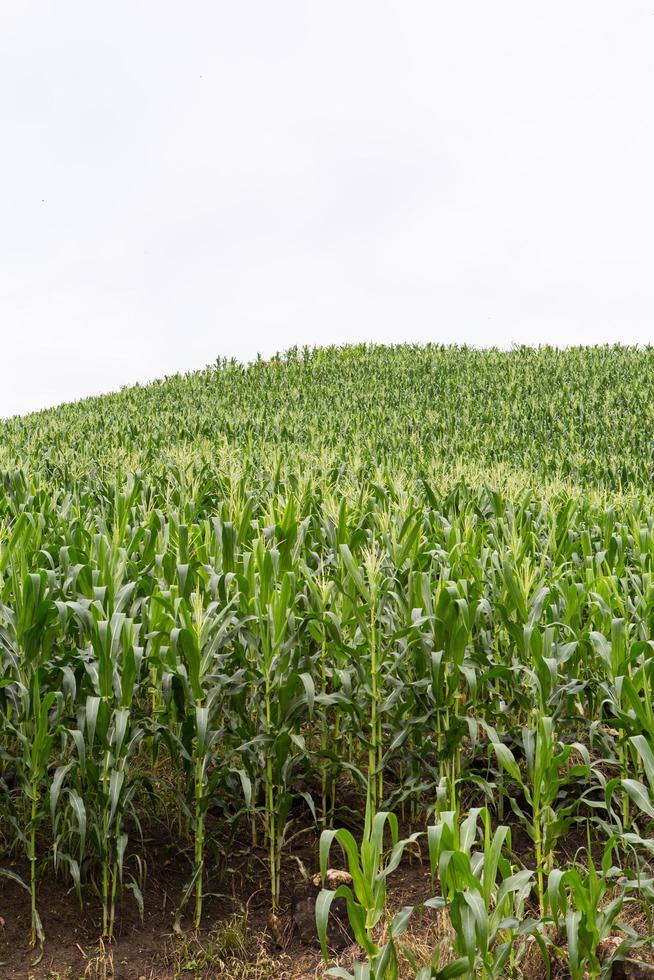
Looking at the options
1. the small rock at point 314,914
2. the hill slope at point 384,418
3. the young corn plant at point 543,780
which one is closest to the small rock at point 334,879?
the small rock at point 314,914

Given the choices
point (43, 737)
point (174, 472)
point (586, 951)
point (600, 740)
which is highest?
point (174, 472)

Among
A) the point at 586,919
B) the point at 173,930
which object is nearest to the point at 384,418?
the point at 173,930

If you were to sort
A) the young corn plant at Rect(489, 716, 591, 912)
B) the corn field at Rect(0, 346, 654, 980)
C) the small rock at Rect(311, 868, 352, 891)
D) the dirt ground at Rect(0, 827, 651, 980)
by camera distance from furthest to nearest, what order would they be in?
1. the small rock at Rect(311, 868, 352, 891)
2. the dirt ground at Rect(0, 827, 651, 980)
3. the young corn plant at Rect(489, 716, 591, 912)
4. the corn field at Rect(0, 346, 654, 980)

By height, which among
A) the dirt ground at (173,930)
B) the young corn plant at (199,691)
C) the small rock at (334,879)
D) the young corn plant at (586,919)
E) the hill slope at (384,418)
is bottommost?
the dirt ground at (173,930)

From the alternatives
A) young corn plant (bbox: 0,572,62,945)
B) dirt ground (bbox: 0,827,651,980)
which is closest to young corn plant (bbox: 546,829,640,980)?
dirt ground (bbox: 0,827,651,980)

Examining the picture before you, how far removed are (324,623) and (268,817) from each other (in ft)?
3.49

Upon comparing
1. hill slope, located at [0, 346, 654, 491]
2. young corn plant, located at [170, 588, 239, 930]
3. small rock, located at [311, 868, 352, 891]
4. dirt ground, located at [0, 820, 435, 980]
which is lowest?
dirt ground, located at [0, 820, 435, 980]

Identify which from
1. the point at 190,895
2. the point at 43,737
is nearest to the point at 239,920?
the point at 190,895

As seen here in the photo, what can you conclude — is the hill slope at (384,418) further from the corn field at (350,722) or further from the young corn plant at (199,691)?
the young corn plant at (199,691)

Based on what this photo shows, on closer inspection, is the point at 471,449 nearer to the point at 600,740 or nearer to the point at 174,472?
the point at 174,472

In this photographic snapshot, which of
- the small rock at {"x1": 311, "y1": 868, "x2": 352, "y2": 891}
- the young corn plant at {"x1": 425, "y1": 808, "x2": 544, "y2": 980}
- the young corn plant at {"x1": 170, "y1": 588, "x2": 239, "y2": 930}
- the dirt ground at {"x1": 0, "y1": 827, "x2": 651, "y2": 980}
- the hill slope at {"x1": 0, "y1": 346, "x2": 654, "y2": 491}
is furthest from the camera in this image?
the hill slope at {"x1": 0, "y1": 346, "x2": 654, "y2": 491}

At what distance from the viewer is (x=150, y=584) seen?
16.4 feet

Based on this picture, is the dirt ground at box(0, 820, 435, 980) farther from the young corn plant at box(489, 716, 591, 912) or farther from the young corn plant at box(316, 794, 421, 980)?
the young corn plant at box(316, 794, 421, 980)

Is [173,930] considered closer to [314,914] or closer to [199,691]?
[314,914]
